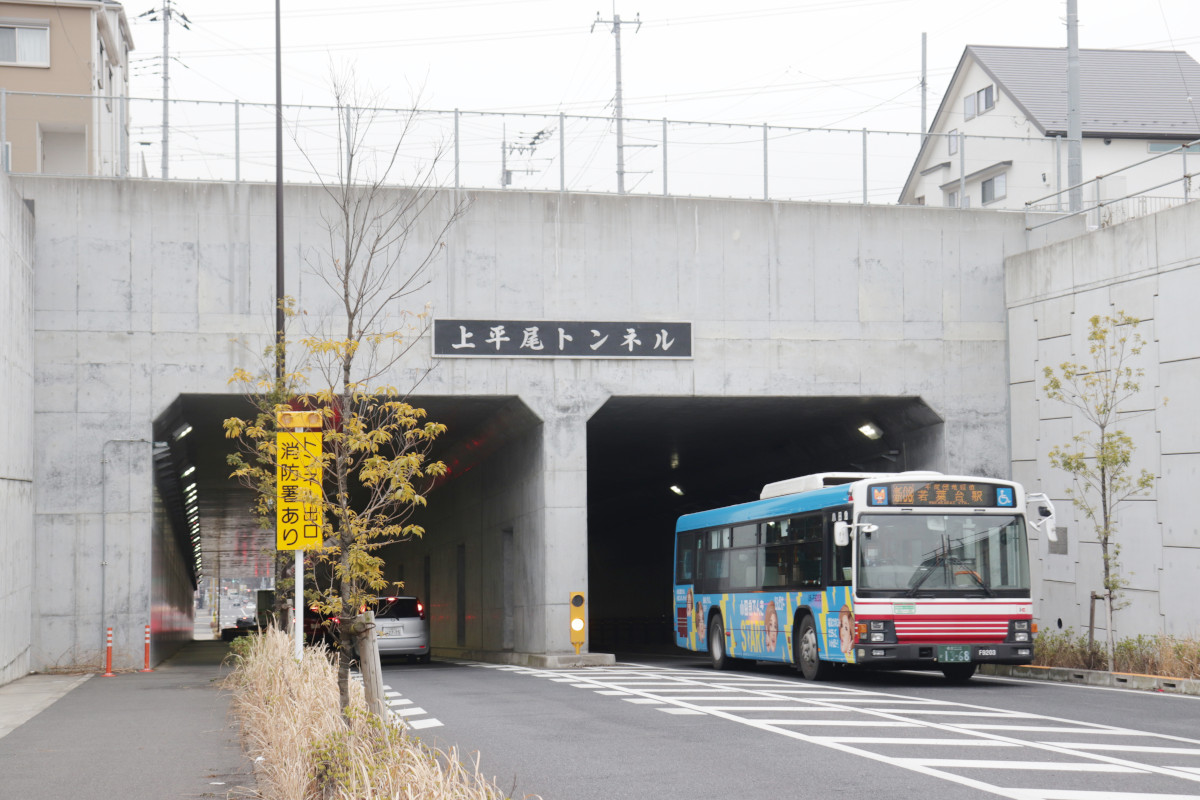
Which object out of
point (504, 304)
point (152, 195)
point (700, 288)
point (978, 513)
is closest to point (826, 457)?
point (700, 288)

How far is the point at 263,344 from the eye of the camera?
2489 centimetres

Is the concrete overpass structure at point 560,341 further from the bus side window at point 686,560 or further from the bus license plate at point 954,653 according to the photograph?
the bus license plate at point 954,653

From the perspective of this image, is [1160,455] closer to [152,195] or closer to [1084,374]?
[1084,374]

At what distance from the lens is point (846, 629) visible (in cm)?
1864

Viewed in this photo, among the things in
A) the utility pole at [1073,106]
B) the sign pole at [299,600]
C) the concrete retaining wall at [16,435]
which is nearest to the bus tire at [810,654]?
the sign pole at [299,600]

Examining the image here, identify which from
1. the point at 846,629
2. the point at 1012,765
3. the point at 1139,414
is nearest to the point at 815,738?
the point at 1012,765

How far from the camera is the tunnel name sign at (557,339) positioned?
25.6m

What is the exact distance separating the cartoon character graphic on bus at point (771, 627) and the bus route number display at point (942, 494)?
3.55m

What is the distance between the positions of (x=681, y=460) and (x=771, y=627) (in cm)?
1727

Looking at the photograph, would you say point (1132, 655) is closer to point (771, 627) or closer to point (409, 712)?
point (771, 627)

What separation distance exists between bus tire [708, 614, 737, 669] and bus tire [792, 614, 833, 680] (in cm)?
374

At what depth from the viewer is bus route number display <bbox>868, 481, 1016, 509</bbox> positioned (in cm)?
1880

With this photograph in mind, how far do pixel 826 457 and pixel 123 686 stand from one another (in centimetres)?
1882

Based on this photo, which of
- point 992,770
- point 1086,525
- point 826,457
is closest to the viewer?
point 992,770
